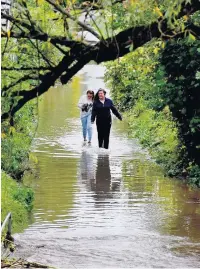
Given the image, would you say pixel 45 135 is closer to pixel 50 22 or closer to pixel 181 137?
pixel 181 137

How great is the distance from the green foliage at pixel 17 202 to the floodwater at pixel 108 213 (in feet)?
0.63

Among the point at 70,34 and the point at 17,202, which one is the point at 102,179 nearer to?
the point at 17,202

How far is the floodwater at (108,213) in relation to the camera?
9375 millimetres

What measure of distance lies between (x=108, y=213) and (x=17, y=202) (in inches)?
56.6

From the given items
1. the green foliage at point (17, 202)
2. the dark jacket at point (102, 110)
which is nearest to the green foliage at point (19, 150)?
the green foliage at point (17, 202)

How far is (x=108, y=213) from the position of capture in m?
12.0

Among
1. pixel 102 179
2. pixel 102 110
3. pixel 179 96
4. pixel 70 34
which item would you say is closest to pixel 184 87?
pixel 179 96

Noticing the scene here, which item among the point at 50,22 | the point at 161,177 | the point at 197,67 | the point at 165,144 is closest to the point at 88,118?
the point at 165,144

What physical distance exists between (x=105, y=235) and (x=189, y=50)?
15.4ft

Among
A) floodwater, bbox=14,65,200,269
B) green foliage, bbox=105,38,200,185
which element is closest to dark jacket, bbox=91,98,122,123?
floodwater, bbox=14,65,200,269

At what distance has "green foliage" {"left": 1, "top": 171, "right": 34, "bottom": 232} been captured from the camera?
11.1 m

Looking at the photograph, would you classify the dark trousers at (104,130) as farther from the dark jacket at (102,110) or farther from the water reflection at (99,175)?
the water reflection at (99,175)

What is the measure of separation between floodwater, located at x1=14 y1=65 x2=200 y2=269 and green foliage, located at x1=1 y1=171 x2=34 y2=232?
0.63 feet

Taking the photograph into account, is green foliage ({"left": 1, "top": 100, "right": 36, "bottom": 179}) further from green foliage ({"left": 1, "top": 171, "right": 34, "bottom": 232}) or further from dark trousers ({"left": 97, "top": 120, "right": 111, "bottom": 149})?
dark trousers ({"left": 97, "top": 120, "right": 111, "bottom": 149})
